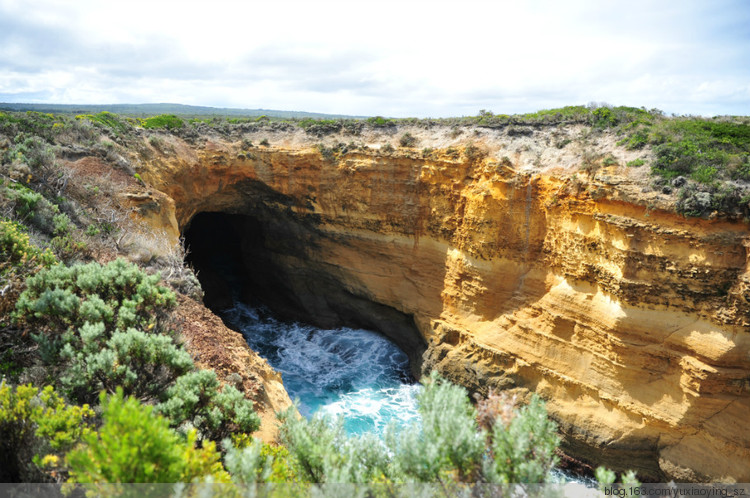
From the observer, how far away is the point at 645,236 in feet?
37.8

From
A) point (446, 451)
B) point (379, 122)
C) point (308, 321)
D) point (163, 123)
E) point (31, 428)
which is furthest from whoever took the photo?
point (308, 321)

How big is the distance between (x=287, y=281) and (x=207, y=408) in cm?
1540

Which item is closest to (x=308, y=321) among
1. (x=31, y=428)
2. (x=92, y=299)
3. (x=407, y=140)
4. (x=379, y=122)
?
(x=407, y=140)

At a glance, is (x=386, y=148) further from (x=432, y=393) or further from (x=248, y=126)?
(x=432, y=393)

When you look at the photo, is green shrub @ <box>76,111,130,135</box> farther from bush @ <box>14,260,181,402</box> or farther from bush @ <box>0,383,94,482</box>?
bush @ <box>0,383,94,482</box>

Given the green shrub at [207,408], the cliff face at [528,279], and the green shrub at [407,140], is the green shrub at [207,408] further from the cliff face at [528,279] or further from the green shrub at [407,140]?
the green shrub at [407,140]

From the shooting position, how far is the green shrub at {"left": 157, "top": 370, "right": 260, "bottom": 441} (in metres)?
6.18

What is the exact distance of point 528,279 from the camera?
14.4 meters

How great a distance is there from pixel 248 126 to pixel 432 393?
723 inches

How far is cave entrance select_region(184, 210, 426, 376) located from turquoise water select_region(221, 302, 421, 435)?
0.61 meters

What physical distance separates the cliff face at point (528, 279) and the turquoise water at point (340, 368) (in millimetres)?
924

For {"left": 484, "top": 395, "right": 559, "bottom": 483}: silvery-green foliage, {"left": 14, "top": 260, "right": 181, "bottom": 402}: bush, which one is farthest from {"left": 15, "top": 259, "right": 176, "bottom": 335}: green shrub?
{"left": 484, "top": 395, "right": 559, "bottom": 483}: silvery-green foliage

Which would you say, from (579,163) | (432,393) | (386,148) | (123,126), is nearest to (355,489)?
(432,393)

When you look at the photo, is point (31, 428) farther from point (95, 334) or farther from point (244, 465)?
point (244, 465)
